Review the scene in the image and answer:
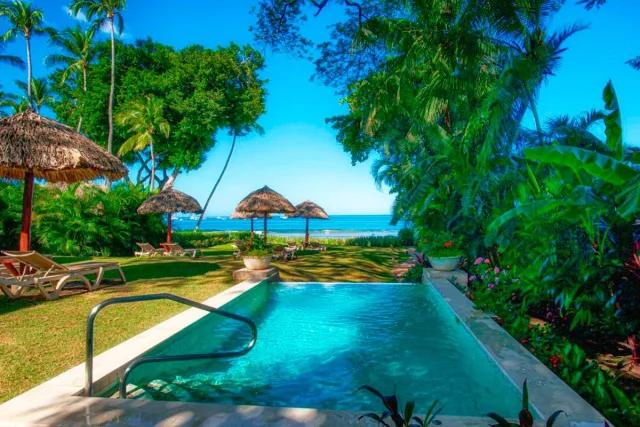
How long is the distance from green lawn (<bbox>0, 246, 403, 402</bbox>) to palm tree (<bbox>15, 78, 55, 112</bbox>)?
31.2m

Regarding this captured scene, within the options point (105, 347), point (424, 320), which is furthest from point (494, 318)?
point (105, 347)

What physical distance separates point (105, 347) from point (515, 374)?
4.31 meters

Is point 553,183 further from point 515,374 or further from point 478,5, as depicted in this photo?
point 478,5

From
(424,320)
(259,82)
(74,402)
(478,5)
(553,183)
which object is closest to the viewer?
(74,402)

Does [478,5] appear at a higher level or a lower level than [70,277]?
higher

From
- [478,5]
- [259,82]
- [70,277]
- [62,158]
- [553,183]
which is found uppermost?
[259,82]

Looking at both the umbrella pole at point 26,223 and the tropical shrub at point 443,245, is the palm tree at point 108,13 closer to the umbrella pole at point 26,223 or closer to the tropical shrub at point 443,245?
the umbrella pole at point 26,223

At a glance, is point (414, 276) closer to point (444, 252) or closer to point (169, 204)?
point (444, 252)

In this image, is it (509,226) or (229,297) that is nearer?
(509,226)

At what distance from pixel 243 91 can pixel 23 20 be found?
54.1ft

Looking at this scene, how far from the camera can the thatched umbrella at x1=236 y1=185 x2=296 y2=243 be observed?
18344mm

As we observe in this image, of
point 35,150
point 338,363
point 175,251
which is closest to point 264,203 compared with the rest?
point 175,251

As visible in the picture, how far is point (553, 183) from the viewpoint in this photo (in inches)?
169

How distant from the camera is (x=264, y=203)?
18500mm
